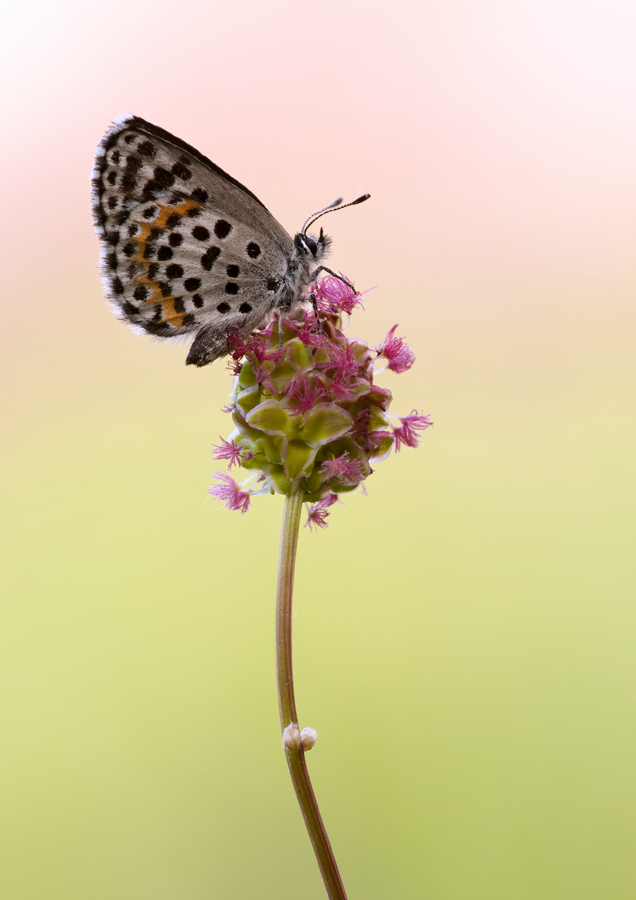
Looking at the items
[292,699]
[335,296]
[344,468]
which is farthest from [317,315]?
[292,699]

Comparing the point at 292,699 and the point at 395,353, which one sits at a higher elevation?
the point at 395,353

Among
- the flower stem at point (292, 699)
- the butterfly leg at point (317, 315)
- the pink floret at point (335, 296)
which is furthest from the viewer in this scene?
the pink floret at point (335, 296)

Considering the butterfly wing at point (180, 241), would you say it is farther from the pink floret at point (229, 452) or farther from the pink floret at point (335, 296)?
the pink floret at point (229, 452)

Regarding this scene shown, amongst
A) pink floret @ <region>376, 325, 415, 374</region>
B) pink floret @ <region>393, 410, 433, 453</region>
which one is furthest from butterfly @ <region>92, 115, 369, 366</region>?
pink floret @ <region>393, 410, 433, 453</region>

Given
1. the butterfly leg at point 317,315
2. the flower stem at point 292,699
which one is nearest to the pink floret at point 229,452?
the flower stem at point 292,699

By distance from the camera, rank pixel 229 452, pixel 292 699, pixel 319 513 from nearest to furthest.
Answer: pixel 292 699, pixel 229 452, pixel 319 513

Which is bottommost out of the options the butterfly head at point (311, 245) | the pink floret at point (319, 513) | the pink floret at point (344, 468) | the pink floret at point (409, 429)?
the pink floret at point (319, 513)

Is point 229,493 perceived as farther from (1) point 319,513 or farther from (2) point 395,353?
(2) point 395,353
